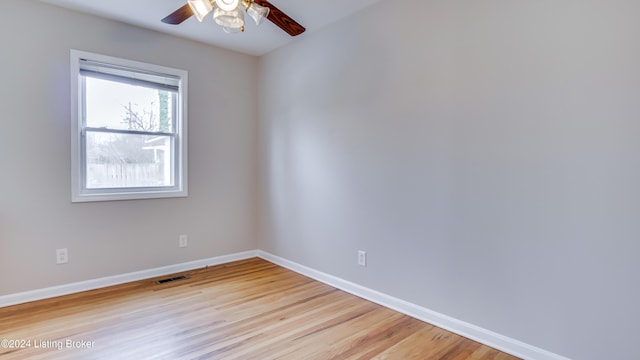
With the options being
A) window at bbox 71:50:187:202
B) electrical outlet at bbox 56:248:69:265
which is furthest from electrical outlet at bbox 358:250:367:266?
electrical outlet at bbox 56:248:69:265

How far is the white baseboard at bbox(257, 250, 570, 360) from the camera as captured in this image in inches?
79.0

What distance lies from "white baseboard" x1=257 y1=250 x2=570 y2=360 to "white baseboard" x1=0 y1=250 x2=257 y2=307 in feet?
3.62

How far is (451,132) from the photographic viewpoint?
7.69ft

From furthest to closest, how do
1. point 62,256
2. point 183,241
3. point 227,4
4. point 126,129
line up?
1. point 183,241
2. point 126,129
3. point 62,256
4. point 227,4

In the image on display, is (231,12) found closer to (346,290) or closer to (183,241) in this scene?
(346,290)

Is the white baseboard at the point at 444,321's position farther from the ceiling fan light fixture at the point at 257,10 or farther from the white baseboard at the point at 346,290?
the ceiling fan light fixture at the point at 257,10

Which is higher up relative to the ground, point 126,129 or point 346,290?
point 126,129

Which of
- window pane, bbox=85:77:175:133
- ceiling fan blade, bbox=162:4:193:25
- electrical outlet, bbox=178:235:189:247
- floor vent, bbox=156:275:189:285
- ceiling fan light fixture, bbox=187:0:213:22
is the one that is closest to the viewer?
ceiling fan light fixture, bbox=187:0:213:22

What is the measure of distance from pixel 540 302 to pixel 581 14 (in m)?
1.61

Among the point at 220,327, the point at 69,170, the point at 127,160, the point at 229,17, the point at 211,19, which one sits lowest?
the point at 220,327

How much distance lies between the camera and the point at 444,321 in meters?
2.39

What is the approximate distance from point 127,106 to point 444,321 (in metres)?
3.42

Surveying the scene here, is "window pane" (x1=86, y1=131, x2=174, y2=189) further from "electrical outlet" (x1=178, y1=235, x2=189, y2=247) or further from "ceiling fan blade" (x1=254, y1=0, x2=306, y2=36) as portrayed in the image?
"ceiling fan blade" (x1=254, y1=0, x2=306, y2=36)

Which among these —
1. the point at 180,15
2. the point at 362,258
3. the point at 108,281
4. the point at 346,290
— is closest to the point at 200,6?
the point at 180,15
